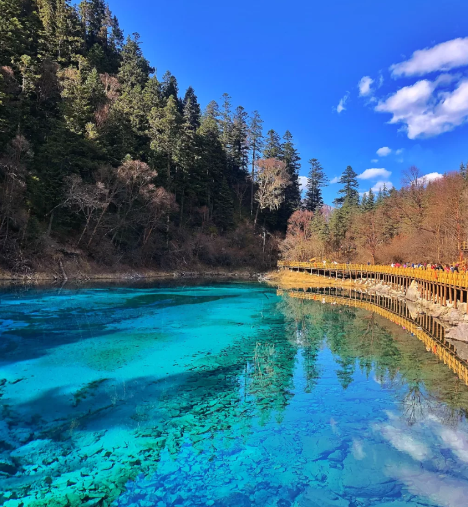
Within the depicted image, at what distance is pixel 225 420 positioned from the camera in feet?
22.2

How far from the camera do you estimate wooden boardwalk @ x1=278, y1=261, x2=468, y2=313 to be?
58.5ft

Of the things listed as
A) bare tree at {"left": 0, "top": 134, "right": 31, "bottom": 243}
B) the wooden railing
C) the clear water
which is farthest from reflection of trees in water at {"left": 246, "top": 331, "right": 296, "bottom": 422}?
bare tree at {"left": 0, "top": 134, "right": 31, "bottom": 243}

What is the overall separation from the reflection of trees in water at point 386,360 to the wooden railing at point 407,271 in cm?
387

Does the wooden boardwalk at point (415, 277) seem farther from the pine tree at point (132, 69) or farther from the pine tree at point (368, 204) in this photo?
the pine tree at point (132, 69)

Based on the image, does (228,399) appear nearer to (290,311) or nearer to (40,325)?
(40,325)

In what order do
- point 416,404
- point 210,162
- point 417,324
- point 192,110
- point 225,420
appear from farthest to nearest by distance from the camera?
point 192,110 → point 210,162 → point 417,324 → point 416,404 → point 225,420

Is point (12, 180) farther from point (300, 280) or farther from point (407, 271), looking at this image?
point (300, 280)

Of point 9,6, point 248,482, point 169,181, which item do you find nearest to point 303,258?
point 169,181

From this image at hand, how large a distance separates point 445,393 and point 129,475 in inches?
281

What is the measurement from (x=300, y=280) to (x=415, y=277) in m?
18.8

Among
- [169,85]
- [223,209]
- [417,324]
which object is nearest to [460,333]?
[417,324]

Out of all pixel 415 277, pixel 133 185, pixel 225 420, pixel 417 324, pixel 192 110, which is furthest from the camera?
pixel 192 110

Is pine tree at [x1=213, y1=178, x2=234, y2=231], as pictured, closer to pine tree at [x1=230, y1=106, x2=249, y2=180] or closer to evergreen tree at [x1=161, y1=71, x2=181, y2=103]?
pine tree at [x1=230, y1=106, x2=249, y2=180]

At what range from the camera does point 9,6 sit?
3584 cm
